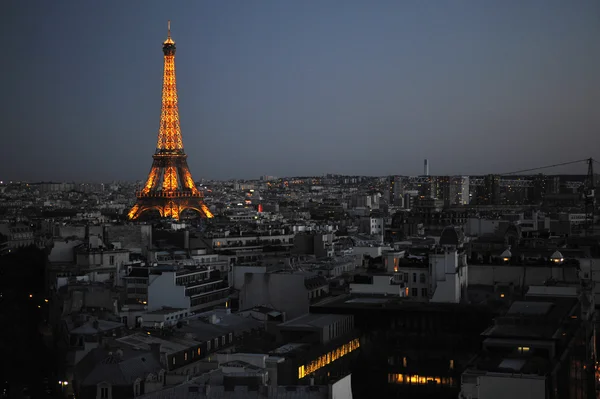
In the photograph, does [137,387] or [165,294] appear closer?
[137,387]

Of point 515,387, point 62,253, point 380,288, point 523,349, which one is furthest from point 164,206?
point 515,387

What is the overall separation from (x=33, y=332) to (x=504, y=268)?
19.9 metres

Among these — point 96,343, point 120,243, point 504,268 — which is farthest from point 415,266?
point 120,243

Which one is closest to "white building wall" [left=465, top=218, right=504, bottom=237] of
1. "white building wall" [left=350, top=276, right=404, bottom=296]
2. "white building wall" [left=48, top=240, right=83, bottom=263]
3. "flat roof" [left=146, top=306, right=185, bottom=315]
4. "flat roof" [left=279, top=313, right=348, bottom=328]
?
"white building wall" [left=48, top=240, right=83, bottom=263]

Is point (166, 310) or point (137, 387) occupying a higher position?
point (166, 310)

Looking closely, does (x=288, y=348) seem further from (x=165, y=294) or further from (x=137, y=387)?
(x=165, y=294)

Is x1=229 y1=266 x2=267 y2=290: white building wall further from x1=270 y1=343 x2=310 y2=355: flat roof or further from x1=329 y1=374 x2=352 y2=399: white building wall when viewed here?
x1=329 y1=374 x2=352 y2=399: white building wall

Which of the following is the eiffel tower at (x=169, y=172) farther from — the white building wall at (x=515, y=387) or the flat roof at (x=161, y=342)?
the white building wall at (x=515, y=387)

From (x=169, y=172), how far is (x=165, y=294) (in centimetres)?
6783

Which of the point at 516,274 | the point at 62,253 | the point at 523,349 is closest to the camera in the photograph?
the point at 523,349

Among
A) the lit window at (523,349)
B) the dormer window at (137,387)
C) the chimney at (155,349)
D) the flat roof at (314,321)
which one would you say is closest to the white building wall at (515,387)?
the lit window at (523,349)

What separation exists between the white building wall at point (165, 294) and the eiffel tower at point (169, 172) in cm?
6264

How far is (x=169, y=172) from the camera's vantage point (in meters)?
112

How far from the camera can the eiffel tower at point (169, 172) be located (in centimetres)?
10688
